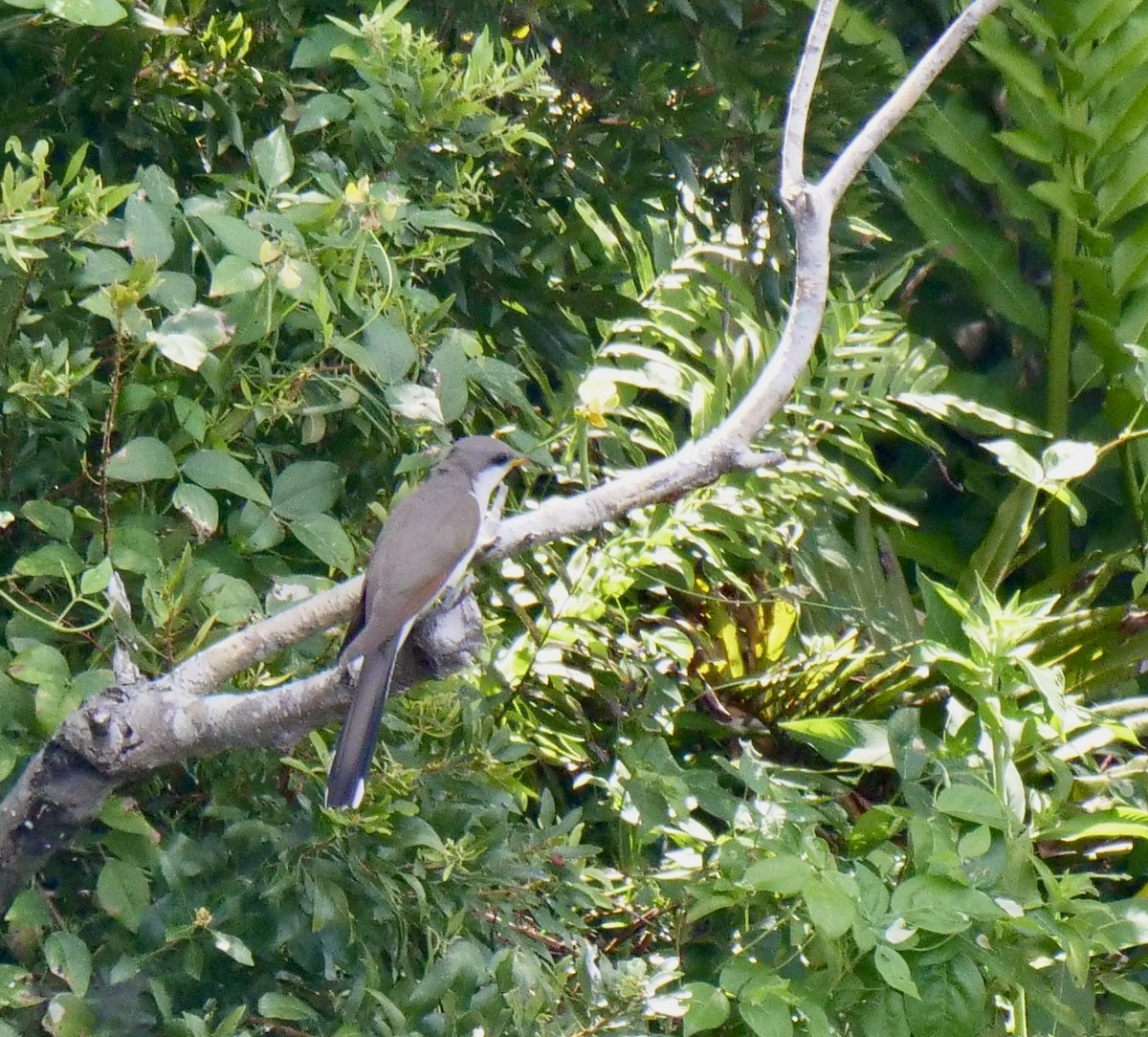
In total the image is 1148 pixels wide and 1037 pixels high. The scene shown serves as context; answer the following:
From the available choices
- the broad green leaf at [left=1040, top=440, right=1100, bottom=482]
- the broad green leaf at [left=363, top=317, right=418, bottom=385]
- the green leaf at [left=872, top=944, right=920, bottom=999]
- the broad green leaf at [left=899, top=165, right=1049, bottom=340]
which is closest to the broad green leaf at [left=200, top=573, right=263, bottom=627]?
the broad green leaf at [left=363, top=317, right=418, bottom=385]

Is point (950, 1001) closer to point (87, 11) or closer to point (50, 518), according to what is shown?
point (50, 518)

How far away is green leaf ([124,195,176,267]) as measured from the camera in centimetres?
197

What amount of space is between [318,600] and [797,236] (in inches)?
31.4

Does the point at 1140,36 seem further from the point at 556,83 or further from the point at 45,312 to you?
the point at 45,312

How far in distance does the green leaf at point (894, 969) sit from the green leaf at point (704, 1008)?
0.85 feet

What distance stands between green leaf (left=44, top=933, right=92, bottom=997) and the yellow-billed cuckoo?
1.18ft

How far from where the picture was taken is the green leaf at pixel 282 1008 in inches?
76.9

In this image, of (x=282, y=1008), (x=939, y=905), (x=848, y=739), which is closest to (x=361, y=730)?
(x=282, y=1008)

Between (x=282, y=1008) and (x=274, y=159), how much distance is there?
115cm

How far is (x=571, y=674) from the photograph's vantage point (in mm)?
2920

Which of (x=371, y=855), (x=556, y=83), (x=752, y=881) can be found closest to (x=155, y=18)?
(x=556, y=83)

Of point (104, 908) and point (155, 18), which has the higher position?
point (155, 18)

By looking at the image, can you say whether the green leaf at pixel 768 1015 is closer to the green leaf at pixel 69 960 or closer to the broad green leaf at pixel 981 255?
the green leaf at pixel 69 960

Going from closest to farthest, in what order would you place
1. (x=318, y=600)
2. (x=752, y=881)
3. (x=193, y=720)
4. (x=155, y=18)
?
(x=193, y=720), (x=318, y=600), (x=752, y=881), (x=155, y=18)
